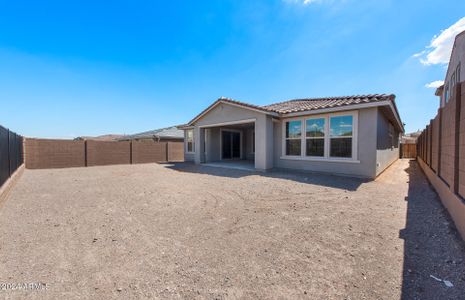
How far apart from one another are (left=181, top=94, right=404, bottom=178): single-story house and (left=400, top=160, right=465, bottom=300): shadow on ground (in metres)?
3.71

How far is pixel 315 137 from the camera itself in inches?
346

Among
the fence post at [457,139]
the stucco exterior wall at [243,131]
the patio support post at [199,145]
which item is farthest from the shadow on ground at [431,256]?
the patio support post at [199,145]

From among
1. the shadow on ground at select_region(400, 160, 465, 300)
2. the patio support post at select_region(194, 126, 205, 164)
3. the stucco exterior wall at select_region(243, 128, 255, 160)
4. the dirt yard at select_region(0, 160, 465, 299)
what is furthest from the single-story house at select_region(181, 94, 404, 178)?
the stucco exterior wall at select_region(243, 128, 255, 160)

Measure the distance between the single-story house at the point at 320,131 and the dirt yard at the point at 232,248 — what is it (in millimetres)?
2767

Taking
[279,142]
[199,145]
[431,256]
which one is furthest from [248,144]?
[431,256]

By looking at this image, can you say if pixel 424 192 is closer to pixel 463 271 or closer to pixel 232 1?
pixel 463 271

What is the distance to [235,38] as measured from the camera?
10.9 m

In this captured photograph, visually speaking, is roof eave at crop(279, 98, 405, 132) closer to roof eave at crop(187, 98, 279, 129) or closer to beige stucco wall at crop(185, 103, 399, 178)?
beige stucco wall at crop(185, 103, 399, 178)

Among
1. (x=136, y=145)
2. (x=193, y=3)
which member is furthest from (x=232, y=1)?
(x=136, y=145)

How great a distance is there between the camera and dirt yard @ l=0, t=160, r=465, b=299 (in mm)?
1975

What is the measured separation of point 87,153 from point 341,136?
15.4m

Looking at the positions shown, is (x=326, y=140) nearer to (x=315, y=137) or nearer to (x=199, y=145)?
(x=315, y=137)

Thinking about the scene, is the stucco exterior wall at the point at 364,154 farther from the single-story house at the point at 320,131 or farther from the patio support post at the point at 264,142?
the patio support post at the point at 264,142

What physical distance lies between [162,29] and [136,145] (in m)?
8.69
